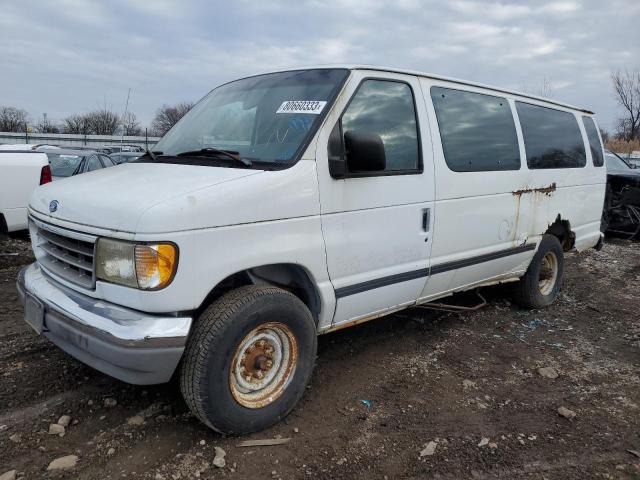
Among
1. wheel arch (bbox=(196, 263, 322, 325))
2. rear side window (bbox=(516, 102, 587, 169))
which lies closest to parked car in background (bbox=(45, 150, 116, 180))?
wheel arch (bbox=(196, 263, 322, 325))

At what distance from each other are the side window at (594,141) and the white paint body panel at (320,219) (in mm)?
1732

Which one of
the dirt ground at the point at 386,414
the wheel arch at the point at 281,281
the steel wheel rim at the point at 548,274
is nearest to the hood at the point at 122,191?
the wheel arch at the point at 281,281

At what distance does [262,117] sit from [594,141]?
429 centimetres

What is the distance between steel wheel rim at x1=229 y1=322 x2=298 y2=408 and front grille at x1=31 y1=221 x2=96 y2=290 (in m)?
0.88

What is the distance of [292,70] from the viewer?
142 inches

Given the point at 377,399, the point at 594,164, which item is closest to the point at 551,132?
the point at 594,164

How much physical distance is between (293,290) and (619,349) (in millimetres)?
3177

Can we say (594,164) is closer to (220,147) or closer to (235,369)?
(220,147)

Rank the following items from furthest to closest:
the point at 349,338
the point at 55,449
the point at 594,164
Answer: the point at 594,164, the point at 349,338, the point at 55,449

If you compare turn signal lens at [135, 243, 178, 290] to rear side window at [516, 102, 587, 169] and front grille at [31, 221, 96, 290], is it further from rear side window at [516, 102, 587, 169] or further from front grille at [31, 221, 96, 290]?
rear side window at [516, 102, 587, 169]

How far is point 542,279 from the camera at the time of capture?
5.57m

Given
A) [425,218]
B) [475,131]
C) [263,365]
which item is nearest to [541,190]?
[475,131]

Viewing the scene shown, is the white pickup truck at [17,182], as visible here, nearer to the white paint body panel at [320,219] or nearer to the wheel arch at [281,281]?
the white paint body panel at [320,219]

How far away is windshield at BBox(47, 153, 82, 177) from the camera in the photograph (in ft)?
31.5
